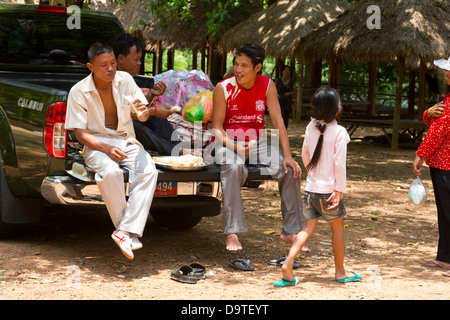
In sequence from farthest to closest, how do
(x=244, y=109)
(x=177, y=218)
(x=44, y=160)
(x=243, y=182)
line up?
(x=177, y=218), (x=244, y=109), (x=243, y=182), (x=44, y=160)

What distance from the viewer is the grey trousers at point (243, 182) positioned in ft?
17.0

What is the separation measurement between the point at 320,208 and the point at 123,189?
1394 mm

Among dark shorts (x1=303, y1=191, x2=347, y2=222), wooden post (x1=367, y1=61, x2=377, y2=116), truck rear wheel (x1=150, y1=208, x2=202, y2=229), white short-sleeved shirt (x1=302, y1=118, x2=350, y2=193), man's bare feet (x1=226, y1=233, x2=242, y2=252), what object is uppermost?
wooden post (x1=367, y1=61, x2=377, y2=116)

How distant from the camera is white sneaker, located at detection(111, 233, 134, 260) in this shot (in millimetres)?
4688

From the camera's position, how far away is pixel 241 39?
60.6ft

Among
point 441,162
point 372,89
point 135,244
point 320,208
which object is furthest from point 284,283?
point 372,89

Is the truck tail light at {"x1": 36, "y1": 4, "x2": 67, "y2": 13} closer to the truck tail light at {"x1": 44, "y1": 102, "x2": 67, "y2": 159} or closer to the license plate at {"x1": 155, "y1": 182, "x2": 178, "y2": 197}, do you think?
the truck tail light at {"x1": 44, "y1": 102, "x2": 67, "y2": 159}

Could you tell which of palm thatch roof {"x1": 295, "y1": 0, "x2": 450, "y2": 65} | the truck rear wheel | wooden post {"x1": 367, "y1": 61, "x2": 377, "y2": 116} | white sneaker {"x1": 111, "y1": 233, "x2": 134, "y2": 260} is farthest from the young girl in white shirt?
wooden post {"x1": 367, "y1": 61, "x2": 377, "y2": 116}

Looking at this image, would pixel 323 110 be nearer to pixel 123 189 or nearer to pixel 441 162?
pixel 441 162

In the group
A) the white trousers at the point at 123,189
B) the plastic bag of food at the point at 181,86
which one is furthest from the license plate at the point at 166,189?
the plastic bag of food at the point at 181,86

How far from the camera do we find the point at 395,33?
1412cm

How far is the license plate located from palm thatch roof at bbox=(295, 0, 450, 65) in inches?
387

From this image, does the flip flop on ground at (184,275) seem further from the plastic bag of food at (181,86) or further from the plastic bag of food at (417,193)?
the plastic bag of food at (417,193)

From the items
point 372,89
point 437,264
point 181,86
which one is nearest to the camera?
point 437,264
